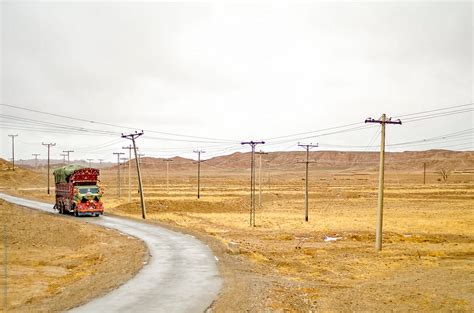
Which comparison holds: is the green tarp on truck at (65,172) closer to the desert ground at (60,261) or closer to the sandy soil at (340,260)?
the desert ground at (60,261)

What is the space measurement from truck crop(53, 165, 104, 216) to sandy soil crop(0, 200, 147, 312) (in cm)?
483

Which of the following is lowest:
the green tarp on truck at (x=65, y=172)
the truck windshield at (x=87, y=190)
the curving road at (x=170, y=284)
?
the curving road at (x=170, y=284)

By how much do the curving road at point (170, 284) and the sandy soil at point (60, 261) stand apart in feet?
2.38

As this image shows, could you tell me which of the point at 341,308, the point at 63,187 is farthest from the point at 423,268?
the point at 63,187

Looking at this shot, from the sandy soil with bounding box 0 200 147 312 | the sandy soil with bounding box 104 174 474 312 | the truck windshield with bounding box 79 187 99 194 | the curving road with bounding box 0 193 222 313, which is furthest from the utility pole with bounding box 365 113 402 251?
the truck windshield with bounding box 79 187 99 194

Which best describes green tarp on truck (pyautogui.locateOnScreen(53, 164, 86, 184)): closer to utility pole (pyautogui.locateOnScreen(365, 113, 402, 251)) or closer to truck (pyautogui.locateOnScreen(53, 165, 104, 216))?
truck (pyautogui.locateOnScreen(53, 165, 104, 216))

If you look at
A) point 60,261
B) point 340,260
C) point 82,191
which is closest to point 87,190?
point 82,191

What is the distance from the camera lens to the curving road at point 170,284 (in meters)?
15.2

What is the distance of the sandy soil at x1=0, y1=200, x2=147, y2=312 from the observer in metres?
16.4

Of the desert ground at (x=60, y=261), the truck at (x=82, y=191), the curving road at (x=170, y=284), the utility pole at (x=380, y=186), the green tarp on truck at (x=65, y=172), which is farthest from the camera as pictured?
the green tarp on truck at (x=65, y=172)

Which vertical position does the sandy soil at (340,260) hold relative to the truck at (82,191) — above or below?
below

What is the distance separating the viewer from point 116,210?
57.3 metres

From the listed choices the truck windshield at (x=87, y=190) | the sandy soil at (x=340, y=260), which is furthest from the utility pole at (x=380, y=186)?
the truck windshield at (x=87, y=190)

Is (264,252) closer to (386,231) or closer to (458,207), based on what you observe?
(386,231)
